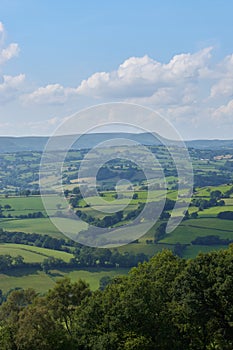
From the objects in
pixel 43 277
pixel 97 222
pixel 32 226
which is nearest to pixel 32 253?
pixel 43 277

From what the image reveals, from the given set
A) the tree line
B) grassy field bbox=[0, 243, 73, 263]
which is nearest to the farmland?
grassy field bbox=[0, 243, 73, 263]

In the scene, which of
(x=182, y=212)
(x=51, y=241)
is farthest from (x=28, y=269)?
(x=182, y=212)

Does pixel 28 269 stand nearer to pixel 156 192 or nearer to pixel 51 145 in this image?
pixel 156 192

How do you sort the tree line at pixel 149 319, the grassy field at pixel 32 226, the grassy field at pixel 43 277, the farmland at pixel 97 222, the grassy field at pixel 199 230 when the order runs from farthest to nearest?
the grassy field at pixel 32 226, the grassy field at pixel 199 230, the grassy field at pixel 43 277, the farmland at pixel 97 222, the tree line at pixel 149 319

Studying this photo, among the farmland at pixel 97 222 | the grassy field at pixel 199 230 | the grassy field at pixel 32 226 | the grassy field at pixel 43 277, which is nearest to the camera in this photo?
the farmland at pixel 97 222

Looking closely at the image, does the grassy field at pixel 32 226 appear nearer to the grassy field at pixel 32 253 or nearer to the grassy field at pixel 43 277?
the grassy field at pixel 32 253

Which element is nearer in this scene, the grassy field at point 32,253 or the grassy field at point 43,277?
the grassy field at point 43,277

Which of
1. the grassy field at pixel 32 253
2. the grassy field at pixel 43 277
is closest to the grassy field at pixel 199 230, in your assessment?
the grassy field at pixel 43 277

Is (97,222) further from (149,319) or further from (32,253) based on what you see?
(149,319)

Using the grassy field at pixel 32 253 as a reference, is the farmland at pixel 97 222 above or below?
above

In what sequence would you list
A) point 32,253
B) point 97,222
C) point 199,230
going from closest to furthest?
point 97,222 → point 32,253 → point 199,230

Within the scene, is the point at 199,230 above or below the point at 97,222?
below

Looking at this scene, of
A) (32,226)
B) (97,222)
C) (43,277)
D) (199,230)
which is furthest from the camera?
(32,226)

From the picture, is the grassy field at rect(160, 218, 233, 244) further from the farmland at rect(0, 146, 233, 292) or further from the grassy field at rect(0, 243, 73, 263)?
Result: the grassy field at rect(0, 243, 73, 263)
